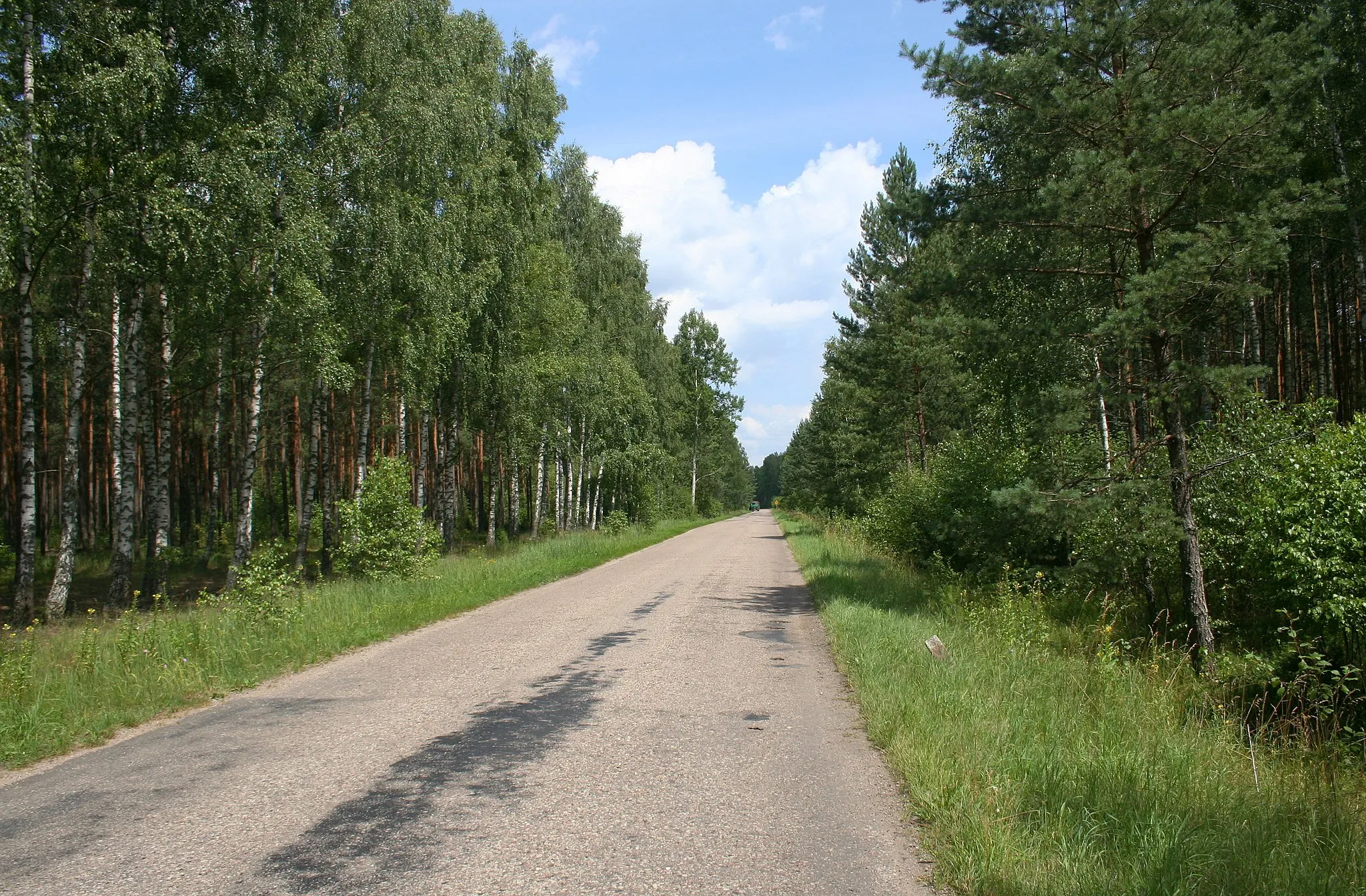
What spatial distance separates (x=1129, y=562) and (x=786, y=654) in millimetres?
4599

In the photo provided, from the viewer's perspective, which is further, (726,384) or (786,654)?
(726,384)

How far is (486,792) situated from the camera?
14.8 ft

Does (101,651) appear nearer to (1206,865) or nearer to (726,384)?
(1206,865)

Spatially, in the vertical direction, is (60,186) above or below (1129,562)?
above

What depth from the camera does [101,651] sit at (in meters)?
7.74

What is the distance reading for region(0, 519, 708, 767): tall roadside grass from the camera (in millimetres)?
5832

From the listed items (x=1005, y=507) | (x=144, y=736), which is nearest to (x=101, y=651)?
(x=144, y=736)

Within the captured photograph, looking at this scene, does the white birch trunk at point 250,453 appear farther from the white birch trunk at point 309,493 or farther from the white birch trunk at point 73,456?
the white birch trunk at point 73,456

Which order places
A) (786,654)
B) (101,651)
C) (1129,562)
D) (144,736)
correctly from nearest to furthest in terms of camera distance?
1. (144,736)
2. (101,651)
3. (786,654)
4. (1129,562)

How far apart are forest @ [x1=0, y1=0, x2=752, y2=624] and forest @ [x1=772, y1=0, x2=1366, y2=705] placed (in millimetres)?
10502

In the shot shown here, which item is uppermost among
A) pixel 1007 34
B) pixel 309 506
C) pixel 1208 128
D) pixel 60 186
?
pixel 1007 34

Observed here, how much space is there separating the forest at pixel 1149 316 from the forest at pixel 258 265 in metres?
10.5

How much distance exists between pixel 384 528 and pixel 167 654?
6.68 metres

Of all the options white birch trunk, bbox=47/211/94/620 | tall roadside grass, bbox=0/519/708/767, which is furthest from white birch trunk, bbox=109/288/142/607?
tall roadside grass, bbox=0/519/708/767
